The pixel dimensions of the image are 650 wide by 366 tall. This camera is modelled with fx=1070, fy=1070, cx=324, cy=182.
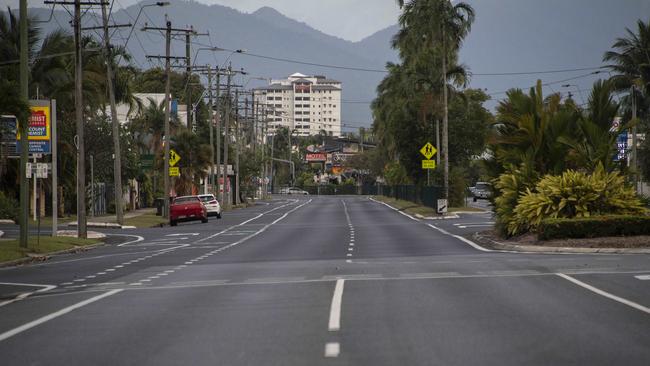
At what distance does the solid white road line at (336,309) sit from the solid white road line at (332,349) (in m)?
1.09

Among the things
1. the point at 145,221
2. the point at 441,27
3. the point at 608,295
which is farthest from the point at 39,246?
the point at 441,27

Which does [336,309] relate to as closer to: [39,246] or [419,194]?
[39,246]

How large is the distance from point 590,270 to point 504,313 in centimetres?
703

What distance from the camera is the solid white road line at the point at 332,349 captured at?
10.8 m

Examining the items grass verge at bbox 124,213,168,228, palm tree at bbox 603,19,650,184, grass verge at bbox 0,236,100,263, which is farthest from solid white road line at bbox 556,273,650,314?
palm tree at bbox 603,19,650,184

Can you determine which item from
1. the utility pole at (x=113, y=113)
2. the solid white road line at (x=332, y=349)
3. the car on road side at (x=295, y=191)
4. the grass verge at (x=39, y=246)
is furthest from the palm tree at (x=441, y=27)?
the car on road side at (x=295, y=191)

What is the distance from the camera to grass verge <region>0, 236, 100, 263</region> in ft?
98.3

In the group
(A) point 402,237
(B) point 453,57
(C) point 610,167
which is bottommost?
(A) point 402,237

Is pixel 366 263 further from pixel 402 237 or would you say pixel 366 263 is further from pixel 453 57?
pixel 453 57

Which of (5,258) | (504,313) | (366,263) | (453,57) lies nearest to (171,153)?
(453,57)

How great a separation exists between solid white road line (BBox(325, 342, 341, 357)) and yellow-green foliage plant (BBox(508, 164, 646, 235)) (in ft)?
66.5

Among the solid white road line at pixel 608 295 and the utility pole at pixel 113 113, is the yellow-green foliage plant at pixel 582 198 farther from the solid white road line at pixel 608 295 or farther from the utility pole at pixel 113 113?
the utility pole at pixel 113 113

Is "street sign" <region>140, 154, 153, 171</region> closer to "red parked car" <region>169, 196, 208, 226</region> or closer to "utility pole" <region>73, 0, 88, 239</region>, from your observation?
"red parked car" <region>169, 196, 208, 226</region>

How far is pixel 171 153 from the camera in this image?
67.6m
